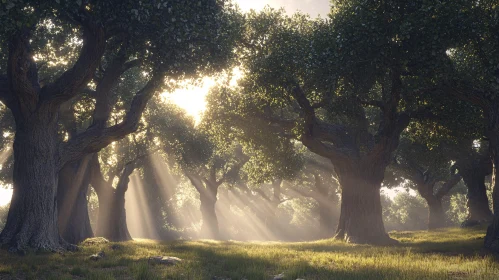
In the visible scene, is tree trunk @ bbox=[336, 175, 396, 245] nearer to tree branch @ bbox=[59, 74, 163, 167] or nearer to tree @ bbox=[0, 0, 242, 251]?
tree @ bbox=[0, 0, 242, 251]

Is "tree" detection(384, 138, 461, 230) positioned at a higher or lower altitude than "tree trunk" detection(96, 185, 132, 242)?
higher

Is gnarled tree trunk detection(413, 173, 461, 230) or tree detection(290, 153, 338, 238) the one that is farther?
tree detection(290, 153, 338, 238)

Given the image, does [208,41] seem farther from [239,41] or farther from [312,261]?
[312,261]

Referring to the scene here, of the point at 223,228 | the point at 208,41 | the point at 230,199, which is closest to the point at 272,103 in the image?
the point at 208,41

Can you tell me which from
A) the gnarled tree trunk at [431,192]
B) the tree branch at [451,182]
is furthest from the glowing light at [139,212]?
the tree branch at [451,182]

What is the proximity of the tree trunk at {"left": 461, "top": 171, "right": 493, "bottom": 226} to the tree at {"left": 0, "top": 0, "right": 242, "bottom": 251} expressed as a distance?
26124 millimetres

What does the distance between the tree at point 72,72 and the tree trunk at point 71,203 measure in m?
9.55

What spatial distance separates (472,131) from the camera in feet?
70.5

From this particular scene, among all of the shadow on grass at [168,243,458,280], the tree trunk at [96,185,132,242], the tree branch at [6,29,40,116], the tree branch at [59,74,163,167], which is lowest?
the shadow on grass at [168,243,458,280]

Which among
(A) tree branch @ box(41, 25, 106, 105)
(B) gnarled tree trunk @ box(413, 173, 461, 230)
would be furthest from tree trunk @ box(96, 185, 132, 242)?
(B) gnarled tree trunk @ box(413, 173, 461, 230)

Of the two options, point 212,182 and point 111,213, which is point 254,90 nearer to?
point 111,213

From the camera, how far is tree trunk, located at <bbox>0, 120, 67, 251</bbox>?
52.5ft

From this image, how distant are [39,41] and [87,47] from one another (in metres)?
6.82

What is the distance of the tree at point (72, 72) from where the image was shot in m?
15.8
